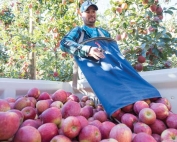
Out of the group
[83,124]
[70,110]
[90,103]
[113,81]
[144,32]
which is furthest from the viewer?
[144,32]

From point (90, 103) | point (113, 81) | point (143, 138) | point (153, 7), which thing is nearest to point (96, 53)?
point (113, 81)

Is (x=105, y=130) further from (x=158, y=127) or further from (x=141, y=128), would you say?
(x=158, y=127)

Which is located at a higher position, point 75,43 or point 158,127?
point 75,43

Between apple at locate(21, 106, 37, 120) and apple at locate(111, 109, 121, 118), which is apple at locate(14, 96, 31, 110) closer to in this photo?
apple at locate(21, 106, 37, 120)

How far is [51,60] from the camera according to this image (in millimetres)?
5598

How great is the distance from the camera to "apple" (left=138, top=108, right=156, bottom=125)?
3.61 feet

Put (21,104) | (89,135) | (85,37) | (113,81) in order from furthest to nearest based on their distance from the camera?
(85,37) → (113,81) → (21,104) → (89,135)

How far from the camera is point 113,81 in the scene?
4.44 ft

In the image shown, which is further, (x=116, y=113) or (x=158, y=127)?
(x=116, y=113)

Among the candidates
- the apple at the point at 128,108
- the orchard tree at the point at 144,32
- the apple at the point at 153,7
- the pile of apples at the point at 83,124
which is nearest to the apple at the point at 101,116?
the pile of apples at the point at 83,124

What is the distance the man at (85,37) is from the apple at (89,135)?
0.61 metres

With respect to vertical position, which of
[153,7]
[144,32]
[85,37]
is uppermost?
[153,7]

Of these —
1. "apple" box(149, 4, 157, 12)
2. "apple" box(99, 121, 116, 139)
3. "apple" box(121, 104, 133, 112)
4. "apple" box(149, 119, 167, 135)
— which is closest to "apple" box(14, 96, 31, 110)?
"apple" box(99, 121, 116, 139)

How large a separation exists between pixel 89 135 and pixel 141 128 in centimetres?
31
